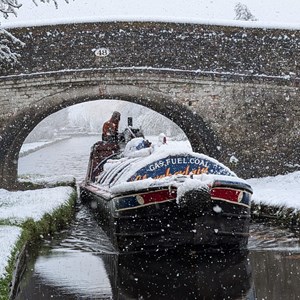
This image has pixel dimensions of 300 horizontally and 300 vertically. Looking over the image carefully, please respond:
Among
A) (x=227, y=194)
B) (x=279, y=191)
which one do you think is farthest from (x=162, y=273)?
(x=279, y=191)

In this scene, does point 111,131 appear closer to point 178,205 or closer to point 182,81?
point 182,81

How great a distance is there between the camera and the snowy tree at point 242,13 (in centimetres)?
3341

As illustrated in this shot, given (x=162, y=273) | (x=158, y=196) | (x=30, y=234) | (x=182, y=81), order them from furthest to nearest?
(x=182, y=81), (x=30, y=234), (x=158, y=196), (x=162, y=273)

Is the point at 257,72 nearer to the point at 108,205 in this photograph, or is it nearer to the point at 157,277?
the point at 108,205

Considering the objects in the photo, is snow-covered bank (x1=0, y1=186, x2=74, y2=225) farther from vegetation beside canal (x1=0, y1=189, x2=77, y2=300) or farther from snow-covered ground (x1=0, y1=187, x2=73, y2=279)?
vegetation beside canal (x1=0, y1=189, x2=77, y2=300)

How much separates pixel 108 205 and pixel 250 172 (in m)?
8.63

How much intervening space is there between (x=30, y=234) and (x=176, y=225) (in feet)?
6.86

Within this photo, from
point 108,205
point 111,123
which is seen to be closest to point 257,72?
point 111,123

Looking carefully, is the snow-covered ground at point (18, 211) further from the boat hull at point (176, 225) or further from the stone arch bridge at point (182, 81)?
the stone arch bridge at point (182, 81)

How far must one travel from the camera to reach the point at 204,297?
19.4ft

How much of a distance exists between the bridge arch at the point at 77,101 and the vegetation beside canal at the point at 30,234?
5.23m

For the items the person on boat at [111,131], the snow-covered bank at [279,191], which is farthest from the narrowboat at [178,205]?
the person on boat at [111,131]

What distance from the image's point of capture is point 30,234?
8219 mm

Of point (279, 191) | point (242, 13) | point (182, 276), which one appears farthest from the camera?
→ point (242, 13)
